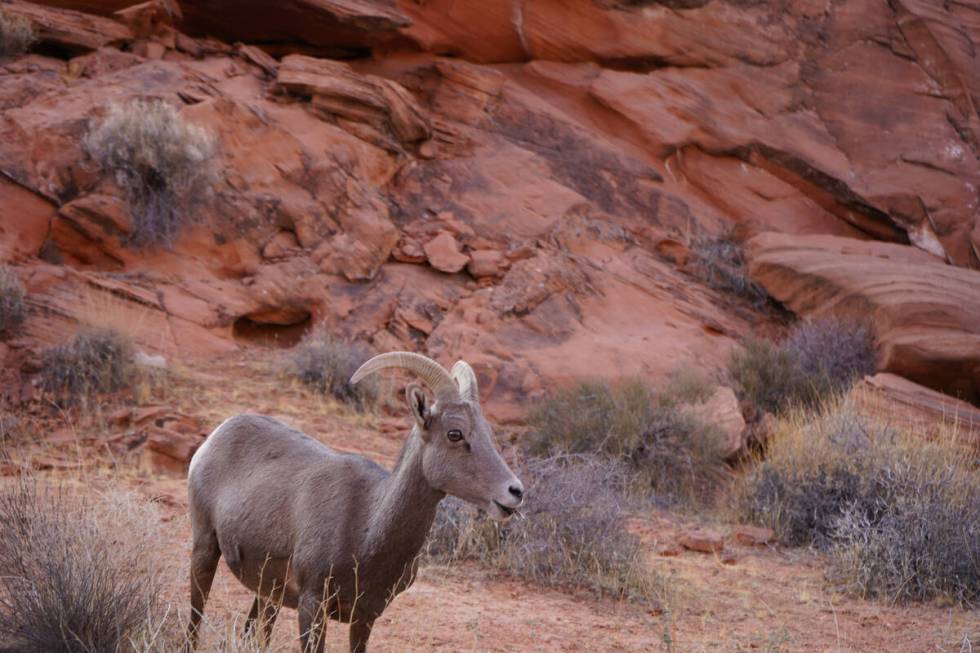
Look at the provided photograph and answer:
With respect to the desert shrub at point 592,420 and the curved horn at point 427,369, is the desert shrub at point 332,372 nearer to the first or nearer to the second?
the desert shrub at point 592,420

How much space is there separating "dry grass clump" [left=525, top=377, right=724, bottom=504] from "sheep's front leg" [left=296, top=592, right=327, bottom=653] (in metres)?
6.96

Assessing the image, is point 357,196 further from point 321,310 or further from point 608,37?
point 608,37

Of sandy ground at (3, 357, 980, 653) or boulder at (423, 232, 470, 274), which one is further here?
boulder at (423, 232, 470, 274)

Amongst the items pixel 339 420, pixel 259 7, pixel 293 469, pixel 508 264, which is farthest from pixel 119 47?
pixel 293 469

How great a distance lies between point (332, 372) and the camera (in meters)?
12.6

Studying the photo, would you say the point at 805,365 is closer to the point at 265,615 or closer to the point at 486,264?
the point at 486,264

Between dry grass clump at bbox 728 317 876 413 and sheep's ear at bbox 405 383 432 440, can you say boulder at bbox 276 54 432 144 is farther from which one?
sheep's ear at bbox 405 383 432 440

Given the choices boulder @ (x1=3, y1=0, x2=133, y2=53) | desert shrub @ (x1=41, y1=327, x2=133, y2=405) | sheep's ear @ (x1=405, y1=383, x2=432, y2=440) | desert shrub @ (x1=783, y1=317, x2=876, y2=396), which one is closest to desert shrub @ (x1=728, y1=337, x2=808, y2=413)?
desert shrub @ (x1=783, y1=317, x2=876, y2=396)

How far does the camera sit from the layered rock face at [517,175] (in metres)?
14.0

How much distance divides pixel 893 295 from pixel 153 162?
38.1ft

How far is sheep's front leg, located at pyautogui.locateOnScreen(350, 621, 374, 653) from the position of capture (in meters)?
4.47

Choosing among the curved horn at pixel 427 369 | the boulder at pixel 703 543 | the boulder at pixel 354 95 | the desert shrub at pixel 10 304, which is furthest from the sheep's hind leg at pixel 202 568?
the boulder at pixel 354 95

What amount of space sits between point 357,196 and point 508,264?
2.77 metres

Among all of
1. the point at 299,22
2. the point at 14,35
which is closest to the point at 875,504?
the point at 299,22
